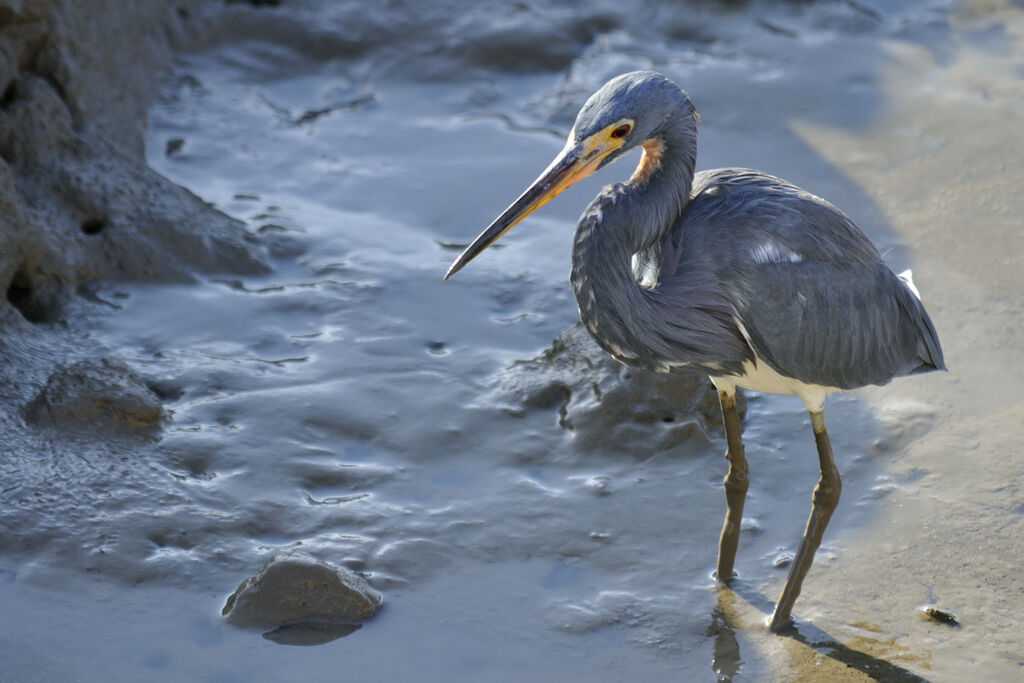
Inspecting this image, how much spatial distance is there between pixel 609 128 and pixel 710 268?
565mm

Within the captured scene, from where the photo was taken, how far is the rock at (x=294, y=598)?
168 inches

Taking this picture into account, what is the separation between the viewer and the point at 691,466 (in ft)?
17.1

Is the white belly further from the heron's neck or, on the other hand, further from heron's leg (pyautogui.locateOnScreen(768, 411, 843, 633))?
the heron's neck

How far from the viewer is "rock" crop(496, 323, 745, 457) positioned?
209 inches

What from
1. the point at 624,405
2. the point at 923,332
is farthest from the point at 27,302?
the point at 923,332

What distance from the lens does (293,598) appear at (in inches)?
168

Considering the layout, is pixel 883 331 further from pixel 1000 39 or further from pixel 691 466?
pixel 1000 39

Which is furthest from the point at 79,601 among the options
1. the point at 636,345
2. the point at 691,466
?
the point at 691,466

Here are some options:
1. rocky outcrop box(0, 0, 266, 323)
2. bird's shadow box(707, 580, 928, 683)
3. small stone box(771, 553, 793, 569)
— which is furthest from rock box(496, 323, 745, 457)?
rocky outcrop box(0, 0, 266, 323)

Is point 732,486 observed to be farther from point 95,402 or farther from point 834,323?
point 95,402

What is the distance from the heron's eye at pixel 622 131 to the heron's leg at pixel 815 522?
3.97 feet

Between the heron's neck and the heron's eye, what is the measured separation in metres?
0.15

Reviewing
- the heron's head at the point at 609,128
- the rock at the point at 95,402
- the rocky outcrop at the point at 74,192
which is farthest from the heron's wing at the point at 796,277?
the rocky outcrop at the point at 74,192

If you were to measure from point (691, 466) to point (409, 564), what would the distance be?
1296 millimetres
